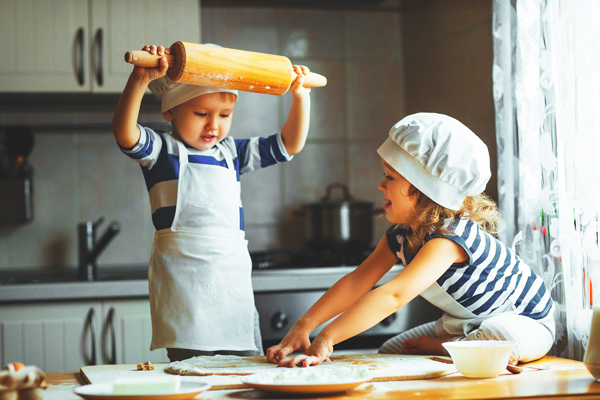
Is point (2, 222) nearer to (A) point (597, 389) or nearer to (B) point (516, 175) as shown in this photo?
(B) point (516, 175)

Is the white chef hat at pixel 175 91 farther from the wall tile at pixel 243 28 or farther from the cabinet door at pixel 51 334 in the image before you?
the wall tile at pixel 243 28

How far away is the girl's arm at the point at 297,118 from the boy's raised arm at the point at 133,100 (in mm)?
286

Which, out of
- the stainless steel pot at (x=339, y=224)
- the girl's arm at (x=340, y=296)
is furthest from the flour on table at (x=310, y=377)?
the stainless steel pot at (x=339, y=224)

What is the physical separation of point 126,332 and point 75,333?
5.4 inches

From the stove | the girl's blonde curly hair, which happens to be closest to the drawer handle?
the stove

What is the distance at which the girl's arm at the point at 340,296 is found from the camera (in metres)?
1.08

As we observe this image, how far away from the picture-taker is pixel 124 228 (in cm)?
216

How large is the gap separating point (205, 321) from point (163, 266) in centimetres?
14

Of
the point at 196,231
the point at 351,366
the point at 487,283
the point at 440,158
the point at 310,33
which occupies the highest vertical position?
the point at 310,33

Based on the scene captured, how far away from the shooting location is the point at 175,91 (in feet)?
3.99

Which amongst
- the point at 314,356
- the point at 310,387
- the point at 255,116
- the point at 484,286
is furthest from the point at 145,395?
the point at 255,116

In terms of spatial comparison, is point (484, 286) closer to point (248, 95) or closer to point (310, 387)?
point (310, 387)

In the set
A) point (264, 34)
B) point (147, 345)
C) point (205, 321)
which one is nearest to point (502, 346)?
point (205, 321)

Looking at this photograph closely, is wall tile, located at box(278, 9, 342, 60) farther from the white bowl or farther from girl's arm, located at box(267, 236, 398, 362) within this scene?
the white bowl
